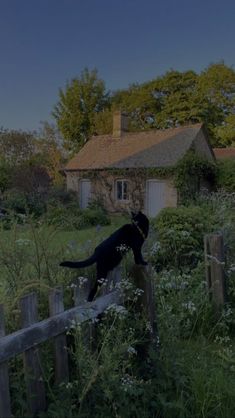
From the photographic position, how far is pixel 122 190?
21.2 metres

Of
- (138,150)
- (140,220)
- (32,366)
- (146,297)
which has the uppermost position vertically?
(138,150)

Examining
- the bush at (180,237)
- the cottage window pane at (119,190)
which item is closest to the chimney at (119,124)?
the cottage window pane at (119,190)

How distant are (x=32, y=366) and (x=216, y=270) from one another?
93.2 inches

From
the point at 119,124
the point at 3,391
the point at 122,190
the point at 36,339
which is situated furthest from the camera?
the point at 119,124

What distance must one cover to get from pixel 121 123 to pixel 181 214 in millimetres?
19589

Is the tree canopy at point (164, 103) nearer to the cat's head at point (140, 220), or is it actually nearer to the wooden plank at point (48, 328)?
the cat's head at point (140, 220)

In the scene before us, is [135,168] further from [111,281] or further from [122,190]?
[111,281]

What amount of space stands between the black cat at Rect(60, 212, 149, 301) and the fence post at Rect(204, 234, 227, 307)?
124 centimetres

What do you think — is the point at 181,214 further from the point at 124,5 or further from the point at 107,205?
the point at 107,205

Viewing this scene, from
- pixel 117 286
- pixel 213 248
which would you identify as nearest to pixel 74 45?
pixel 213 248

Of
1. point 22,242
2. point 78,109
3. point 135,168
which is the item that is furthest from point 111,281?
point 78,109

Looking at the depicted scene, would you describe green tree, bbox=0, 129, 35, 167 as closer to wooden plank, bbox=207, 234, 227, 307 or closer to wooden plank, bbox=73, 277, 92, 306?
wooden plank, bbox=207, 234, 227, 307

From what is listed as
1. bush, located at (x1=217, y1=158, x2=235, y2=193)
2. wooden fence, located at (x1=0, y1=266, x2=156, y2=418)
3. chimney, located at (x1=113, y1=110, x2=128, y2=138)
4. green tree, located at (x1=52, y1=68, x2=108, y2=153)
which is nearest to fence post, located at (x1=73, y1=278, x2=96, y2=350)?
wooden fence, located at (x1=0, y1=266, x2=156, y2=418)

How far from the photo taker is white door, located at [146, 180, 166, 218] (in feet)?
65.4
